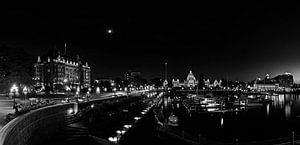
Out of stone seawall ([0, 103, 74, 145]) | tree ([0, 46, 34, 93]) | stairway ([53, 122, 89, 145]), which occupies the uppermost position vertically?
tree ([0, 46, 34, 93])

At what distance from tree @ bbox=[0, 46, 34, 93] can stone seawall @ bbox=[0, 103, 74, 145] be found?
17315 mm

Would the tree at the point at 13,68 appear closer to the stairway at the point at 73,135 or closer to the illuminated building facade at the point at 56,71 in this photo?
the stairway at the point at 73,135

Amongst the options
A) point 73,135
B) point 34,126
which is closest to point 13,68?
point 73,135

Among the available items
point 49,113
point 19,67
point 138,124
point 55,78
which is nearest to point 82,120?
point 49,113

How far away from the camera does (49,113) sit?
24547 mm

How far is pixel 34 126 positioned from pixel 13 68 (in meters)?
26.9

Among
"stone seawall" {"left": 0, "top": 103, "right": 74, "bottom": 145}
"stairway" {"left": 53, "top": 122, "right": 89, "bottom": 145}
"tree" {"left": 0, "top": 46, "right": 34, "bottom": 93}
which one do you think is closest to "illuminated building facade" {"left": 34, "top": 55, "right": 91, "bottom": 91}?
"tree" {"left": 0, "top": 46, "right": 34, "bottom": 93}

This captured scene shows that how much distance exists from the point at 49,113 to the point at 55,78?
12230 cm

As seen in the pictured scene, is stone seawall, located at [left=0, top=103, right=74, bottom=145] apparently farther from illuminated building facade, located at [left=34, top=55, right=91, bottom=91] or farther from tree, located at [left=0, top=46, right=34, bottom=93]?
illuminated building facade, located at [left=34, top=55, right=91, bottom=91]

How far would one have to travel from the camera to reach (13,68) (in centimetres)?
4347

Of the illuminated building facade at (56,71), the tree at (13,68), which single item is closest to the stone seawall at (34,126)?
the tree at (13,68)

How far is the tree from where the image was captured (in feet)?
140

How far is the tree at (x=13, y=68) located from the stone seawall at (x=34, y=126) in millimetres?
17315

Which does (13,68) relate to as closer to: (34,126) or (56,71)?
(34,126)
